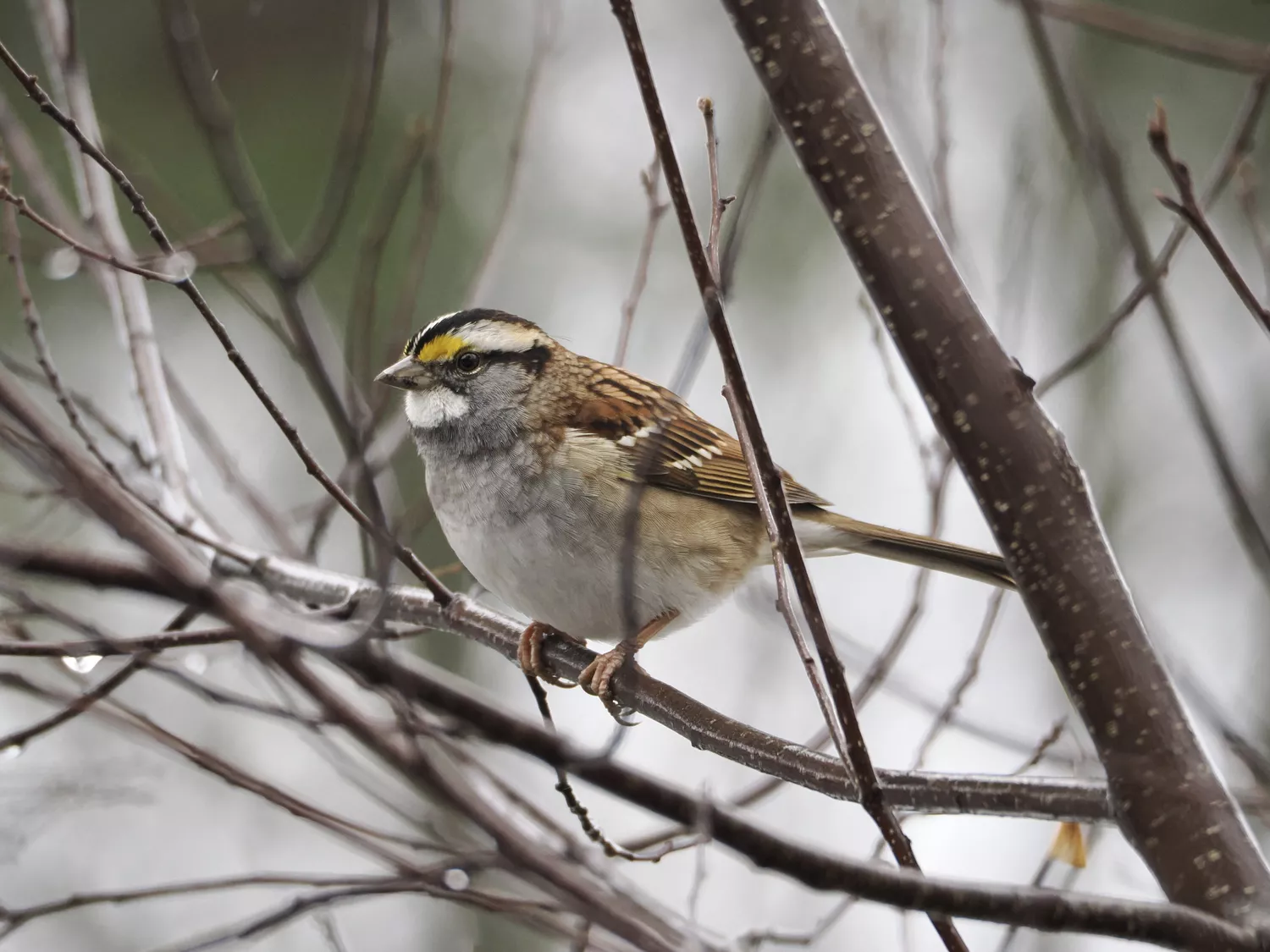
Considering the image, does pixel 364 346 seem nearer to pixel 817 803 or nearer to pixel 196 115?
pixel 196 115

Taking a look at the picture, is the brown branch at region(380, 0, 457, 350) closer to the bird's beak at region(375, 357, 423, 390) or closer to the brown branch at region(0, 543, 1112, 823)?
the bird's beak at region(375, 357, 423, 390)

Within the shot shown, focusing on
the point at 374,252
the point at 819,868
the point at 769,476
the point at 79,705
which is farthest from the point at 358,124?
the point at 819,868

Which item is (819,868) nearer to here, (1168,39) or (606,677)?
(606,677)

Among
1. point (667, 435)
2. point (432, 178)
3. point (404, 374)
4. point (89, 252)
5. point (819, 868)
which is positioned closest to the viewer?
point (819, 868)

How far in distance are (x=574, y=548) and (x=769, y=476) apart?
2.07 metres

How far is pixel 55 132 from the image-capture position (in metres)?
7.63

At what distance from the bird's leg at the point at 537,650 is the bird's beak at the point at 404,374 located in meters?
1.02

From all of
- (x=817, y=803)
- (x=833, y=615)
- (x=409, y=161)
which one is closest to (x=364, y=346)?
(x=409, y=161)

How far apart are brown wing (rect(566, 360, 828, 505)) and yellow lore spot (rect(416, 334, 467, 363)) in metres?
0.53

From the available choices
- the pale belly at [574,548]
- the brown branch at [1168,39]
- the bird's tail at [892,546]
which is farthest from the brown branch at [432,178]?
the brown branch at [1168,39]

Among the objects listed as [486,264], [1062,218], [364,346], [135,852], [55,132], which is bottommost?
[135,852]

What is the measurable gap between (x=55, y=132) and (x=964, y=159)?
6.98 meters

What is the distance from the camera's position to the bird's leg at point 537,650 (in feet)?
12.9

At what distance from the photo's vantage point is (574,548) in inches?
160
